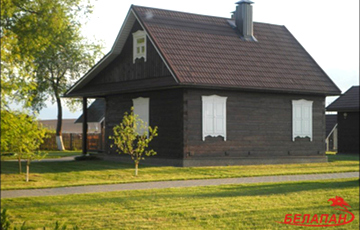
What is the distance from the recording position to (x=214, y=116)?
86.6ft

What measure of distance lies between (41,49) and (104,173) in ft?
38.0

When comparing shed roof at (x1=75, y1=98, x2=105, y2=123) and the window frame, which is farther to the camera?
shed roof at (x1=75, y1=98, x2=105, y2=123)

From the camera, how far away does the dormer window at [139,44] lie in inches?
1088

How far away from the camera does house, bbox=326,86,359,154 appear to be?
3984 centimetres

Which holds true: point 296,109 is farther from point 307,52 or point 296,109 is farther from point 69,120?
point 69,120

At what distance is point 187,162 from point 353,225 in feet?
44.4

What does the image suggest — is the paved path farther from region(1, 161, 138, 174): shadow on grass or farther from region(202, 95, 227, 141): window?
region(1, 161, 138, 174): shadow on grass

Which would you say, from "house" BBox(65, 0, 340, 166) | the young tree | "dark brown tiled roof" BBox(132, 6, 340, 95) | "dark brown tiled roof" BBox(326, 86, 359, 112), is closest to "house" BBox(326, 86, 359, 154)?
"dark brown tiled roof" BBox(326, 86, 359, 112)

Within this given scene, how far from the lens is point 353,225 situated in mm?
12086

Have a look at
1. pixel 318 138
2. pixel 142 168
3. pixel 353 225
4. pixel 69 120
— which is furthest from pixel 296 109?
pixel 69 120

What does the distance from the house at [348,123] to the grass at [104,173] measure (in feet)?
47.6

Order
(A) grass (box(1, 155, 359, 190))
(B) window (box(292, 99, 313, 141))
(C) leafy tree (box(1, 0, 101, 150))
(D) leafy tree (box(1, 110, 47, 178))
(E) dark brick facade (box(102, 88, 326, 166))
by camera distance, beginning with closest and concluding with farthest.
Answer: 1. (C) leafy tree (box(1, 0, 101, 150))
2. (D) leafy tree (box(1, 110, 47, 178))
3. (A) grass (box(1, 155, 359, 190))
4. (E) dark brick facade (box(102, 88, 326, 166))
5. (B) window (box(292, 99, 313, 141))

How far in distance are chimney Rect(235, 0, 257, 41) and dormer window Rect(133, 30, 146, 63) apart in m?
5.31

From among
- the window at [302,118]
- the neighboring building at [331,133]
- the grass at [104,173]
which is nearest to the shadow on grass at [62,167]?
the grass at [104,173]
